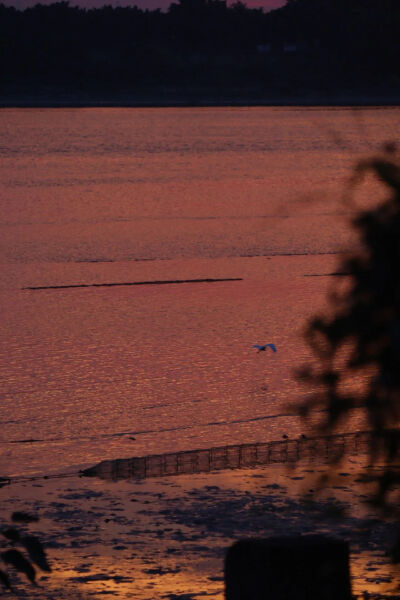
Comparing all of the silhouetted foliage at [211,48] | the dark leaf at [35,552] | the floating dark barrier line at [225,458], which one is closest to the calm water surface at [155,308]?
the floating dark barrier line at [225,458]

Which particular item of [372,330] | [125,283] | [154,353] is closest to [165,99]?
[125,283]

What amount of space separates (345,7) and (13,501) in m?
84.4

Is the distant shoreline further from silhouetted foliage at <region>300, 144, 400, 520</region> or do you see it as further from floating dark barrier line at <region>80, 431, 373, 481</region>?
silhouetted foliage at <region>300, 144, 400, 520</region>

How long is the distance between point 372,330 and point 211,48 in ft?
270

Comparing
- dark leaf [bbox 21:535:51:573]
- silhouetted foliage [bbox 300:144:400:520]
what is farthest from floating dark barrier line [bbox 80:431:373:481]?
silhouetted foliage [bbox 300:144:400:520]

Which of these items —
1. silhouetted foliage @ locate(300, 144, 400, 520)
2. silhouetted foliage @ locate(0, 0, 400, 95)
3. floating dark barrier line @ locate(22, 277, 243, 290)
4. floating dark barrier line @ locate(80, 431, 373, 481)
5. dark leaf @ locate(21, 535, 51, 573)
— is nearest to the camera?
silhouetted foliage @ locate(300, 144, 400, 520)

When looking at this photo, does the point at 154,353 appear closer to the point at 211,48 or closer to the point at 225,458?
the point at 225,458

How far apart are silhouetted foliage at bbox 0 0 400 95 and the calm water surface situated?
52685 mm

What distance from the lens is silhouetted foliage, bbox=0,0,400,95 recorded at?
75188 mm

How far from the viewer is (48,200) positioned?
19.9 m

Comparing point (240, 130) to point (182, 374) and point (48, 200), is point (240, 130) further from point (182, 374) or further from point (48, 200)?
point (182, 374)

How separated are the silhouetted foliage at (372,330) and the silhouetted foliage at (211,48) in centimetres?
6826

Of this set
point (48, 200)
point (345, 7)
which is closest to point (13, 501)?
point (48, 200)

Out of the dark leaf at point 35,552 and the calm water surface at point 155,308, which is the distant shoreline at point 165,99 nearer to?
the calm water surface at point 155,308
